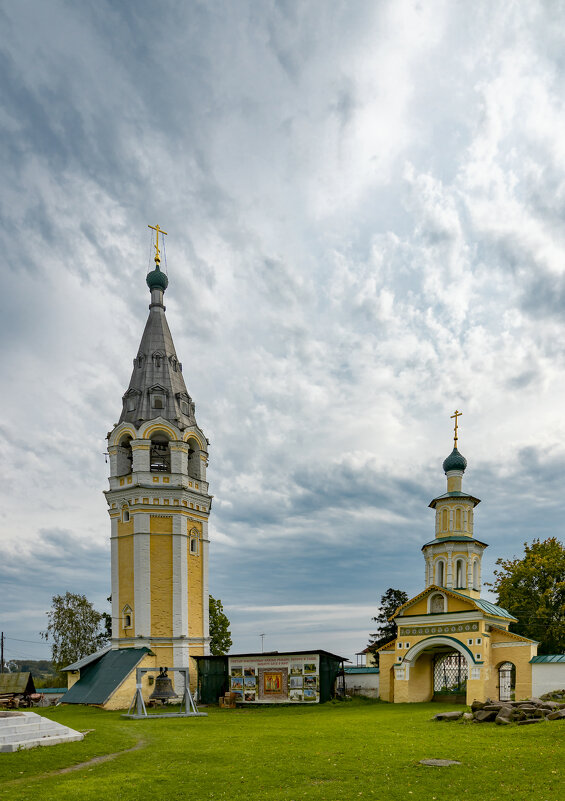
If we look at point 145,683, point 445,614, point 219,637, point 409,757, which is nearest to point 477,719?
point 409,757

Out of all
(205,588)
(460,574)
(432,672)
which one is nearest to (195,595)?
(205,588)

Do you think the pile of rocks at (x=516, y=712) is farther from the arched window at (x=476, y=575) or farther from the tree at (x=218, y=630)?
the tree at (x=218, y=630)

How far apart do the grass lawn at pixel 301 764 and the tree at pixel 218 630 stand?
22002 mm

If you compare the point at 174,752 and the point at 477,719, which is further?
the point at 477,719

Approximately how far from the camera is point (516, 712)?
18391mm

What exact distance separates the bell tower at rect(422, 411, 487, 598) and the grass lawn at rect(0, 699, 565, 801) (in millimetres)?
15018

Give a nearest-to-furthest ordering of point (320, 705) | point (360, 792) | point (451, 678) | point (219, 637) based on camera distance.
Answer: point (360, 792)
point (320, 705)
point (451, 678)
point (219, 637)

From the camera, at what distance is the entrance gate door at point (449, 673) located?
33.4 metres

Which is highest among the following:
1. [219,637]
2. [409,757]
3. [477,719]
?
[409,757]

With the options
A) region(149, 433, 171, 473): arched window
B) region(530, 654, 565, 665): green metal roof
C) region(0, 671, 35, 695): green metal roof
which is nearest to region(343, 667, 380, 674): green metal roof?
region(530, 654, 565, 665): green metal roof

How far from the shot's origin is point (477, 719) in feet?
61.9

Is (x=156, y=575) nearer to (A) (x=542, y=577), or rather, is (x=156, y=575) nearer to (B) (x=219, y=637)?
(B) (x=219, y=637)

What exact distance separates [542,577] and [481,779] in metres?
30.1

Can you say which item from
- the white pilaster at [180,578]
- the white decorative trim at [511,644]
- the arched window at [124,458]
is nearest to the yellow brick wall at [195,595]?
the white pilaster at [180,578]
